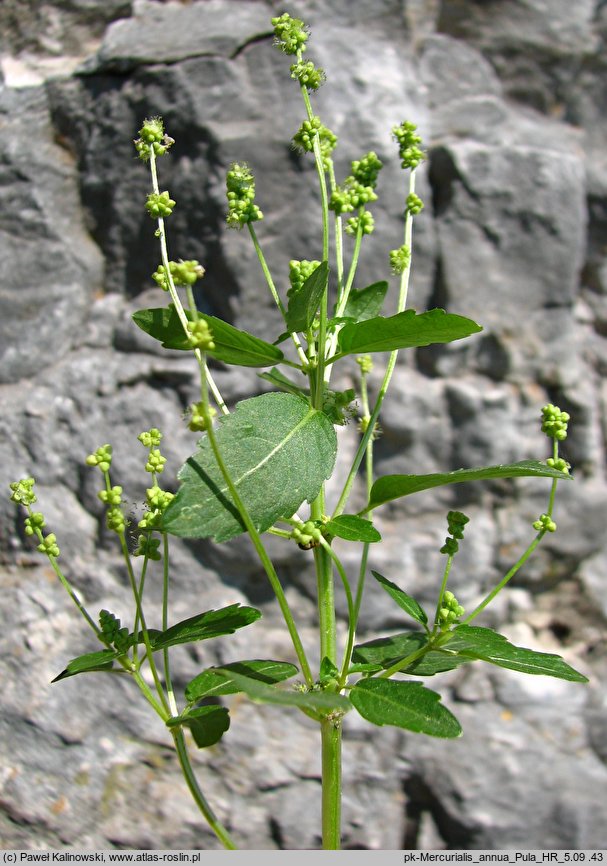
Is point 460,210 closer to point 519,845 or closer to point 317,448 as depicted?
point 317,448

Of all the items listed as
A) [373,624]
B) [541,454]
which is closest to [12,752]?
[373,624]

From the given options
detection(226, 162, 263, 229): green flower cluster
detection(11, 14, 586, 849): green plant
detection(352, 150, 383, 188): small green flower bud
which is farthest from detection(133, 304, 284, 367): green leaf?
detection(352, 150, 383, 188): small green flower bud

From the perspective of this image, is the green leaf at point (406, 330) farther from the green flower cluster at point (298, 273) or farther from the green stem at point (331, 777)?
the green stem at point (331, 777)

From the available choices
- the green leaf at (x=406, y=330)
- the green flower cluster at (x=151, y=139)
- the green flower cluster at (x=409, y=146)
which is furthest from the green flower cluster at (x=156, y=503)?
the green flower cluster at (x=409, y=146)

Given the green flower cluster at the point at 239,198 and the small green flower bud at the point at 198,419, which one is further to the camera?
the green flower cluster at the point at 239,198

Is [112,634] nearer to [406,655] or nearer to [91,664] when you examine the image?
[91,664]
